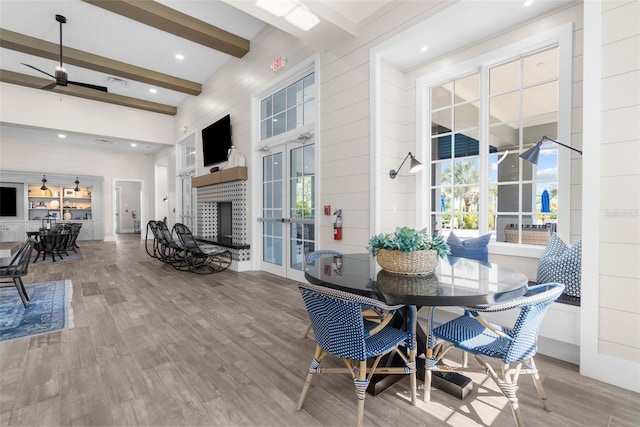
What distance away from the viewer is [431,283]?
1729 millimetres

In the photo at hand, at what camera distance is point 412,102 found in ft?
12.5

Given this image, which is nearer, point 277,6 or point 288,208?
point 277,6

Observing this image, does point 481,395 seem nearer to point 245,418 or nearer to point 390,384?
point 390,384

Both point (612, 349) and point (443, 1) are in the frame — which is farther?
point (443, 1)

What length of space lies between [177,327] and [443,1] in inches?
165

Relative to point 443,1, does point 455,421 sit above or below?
below

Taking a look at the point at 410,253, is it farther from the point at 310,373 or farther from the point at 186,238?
the point at 186,238

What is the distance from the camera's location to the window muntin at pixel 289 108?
4699mm

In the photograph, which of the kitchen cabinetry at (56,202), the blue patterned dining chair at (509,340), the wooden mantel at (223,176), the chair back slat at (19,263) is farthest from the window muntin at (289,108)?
the kitchen cabinetry at (56,202)

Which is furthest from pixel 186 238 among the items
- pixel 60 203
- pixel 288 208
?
pixel 60 203

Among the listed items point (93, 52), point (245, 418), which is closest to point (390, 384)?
point (245, 418)

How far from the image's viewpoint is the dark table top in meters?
1.49

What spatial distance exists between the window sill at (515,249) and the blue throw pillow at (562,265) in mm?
344

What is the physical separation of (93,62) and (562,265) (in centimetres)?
822
